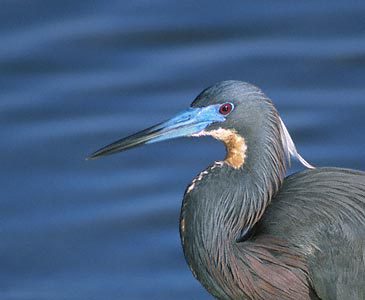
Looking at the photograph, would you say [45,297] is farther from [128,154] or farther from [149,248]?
[128,154]

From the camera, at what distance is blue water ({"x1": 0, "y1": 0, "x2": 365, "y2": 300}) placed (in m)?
9.74

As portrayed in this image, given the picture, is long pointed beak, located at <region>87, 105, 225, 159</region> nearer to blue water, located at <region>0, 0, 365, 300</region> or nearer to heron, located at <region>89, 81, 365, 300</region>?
heron, located at <region>89, 81, 365, 300</region>

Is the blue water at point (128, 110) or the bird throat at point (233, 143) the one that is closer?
the bird throat at point (233, 143)

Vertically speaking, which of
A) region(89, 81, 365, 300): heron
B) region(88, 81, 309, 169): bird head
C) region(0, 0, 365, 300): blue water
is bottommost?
region(89, 81, 365, 300): heron

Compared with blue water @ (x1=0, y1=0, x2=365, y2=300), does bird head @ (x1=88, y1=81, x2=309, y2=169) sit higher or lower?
lower

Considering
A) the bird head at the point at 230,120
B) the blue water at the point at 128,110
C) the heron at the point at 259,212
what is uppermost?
the blue water at the point at 128,110

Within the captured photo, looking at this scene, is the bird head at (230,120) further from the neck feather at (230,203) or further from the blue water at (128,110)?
the blue water at (128,110)

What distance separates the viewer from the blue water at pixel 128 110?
974cm

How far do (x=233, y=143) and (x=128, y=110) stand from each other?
3.20 m

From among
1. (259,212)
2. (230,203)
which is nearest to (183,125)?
(230,203)

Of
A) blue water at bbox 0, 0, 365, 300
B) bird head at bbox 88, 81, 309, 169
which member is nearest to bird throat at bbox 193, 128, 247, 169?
bird head at bbox 88, 81, 309, 169

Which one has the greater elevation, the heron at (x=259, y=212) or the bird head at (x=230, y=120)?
the bird head at (x=230, y=120)

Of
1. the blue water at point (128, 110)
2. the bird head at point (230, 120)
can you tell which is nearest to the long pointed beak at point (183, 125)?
the bird head at point (230, 120)

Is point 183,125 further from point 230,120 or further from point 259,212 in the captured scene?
point 259,212
